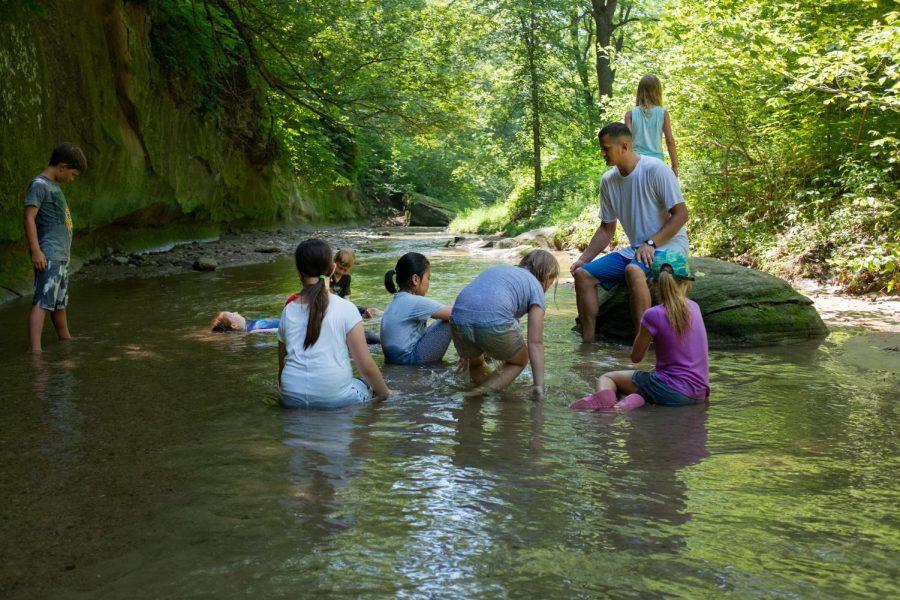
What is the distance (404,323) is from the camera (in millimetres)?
6695

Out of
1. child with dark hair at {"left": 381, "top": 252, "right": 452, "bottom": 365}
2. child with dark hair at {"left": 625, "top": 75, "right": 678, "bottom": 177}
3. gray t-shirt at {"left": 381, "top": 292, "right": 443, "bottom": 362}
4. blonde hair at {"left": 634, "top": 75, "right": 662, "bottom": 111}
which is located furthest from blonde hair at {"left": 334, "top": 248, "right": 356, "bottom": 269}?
blonde hair at {"left": 634, "top": 75, "right": 662, "bottom": 111}

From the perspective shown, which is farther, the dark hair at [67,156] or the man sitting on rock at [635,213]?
the dark hair at [67,156]

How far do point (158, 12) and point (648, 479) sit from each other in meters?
14.8

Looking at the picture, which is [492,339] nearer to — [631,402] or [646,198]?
[631,402]

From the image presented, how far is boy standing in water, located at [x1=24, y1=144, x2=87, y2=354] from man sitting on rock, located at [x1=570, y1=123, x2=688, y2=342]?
4.85 meters

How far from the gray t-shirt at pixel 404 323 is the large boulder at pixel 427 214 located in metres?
37.5

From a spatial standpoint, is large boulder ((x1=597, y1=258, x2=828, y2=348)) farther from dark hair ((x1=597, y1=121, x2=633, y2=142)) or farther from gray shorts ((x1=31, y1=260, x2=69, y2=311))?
gray shorts ((x1=31, y1=260, x2=69, y2=311))

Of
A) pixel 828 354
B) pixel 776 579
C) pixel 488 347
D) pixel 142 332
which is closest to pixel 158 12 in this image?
pixel 142 332

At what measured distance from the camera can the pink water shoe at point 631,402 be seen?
512 centimetres

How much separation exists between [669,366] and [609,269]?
211cm

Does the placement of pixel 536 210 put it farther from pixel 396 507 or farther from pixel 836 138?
pixel 396 507

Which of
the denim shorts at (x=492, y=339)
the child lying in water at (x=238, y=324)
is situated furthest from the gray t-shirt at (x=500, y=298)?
the child lying in water at (x=238, y=324)

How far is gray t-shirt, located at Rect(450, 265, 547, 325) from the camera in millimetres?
5500

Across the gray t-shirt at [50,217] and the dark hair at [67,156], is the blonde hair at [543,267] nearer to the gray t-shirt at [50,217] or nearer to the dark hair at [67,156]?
the dark hair at [67,156]
